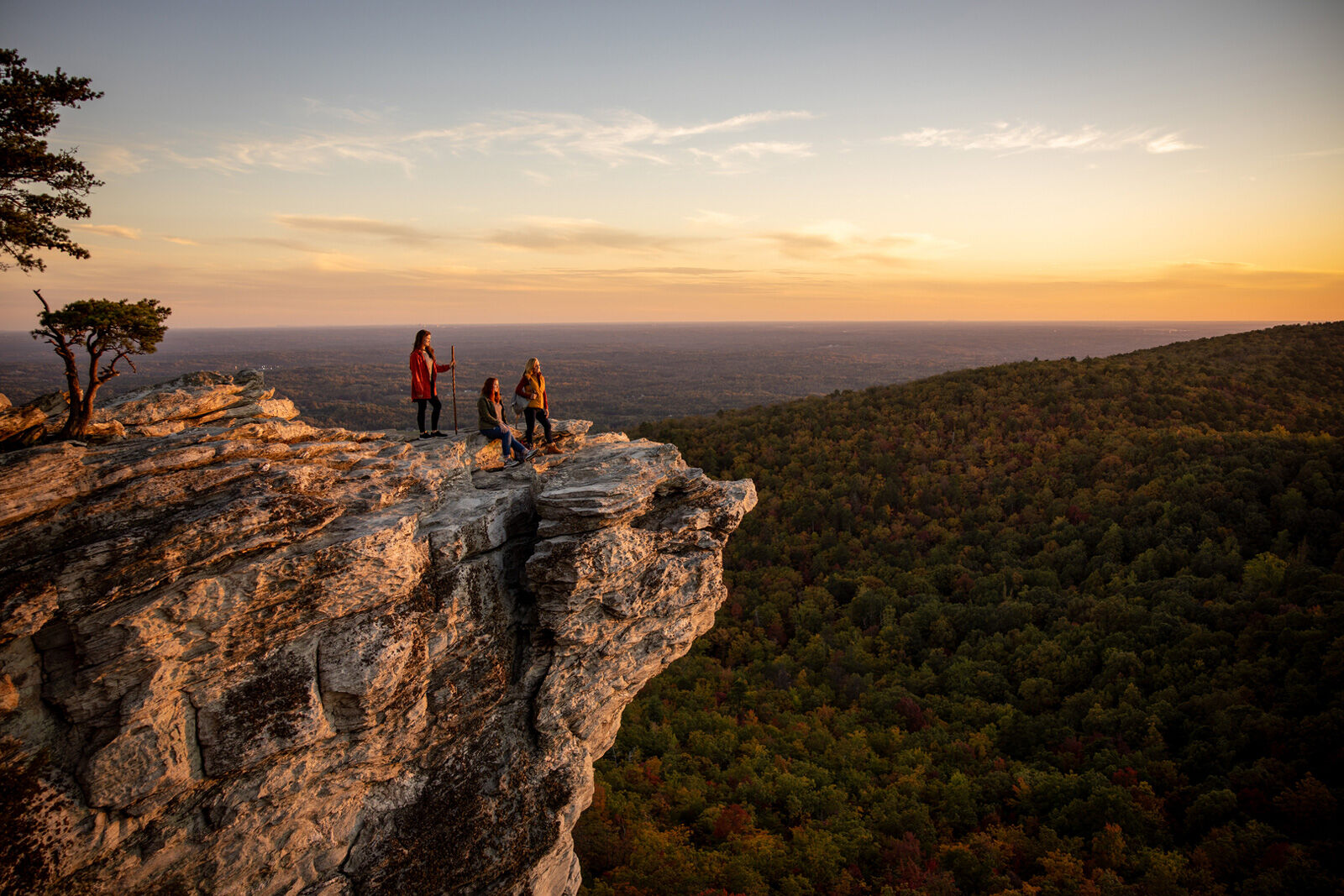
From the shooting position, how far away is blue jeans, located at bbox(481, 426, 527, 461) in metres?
12.6

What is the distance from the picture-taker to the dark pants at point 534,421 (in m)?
13.4

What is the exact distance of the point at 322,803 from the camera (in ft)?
29.6

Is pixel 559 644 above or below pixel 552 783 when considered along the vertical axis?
above

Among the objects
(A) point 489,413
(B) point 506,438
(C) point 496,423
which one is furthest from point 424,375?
(B) point 506,438

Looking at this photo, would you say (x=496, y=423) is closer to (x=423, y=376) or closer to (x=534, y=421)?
(x=534, y=421)

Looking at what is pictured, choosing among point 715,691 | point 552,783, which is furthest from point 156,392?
point 715,691

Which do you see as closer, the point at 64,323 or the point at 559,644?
the point at 64,323

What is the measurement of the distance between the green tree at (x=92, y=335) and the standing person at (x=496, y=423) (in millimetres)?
5228

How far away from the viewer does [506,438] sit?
12.7m

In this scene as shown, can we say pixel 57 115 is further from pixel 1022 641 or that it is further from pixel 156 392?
pixel 1022 641

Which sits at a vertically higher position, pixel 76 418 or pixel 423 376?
pixel 423 376

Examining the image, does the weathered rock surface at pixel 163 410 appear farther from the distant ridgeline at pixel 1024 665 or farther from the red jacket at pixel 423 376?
the distant ridgeline at pixel 1024 665

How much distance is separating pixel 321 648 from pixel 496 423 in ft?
17.9

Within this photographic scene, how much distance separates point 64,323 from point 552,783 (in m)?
11.1
